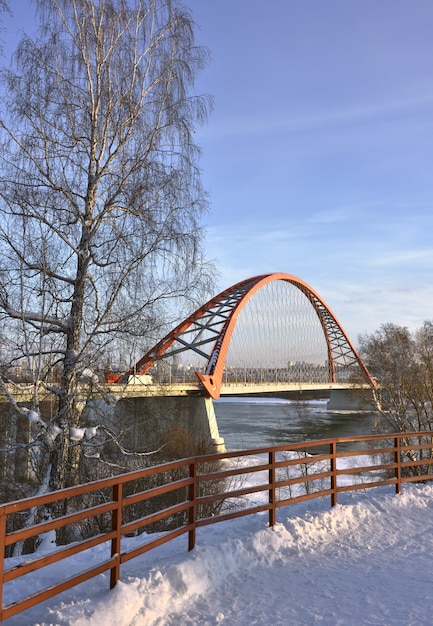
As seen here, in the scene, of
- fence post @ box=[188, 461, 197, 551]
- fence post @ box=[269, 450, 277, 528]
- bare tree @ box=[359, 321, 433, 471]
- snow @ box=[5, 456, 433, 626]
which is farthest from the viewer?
bare tree @ box=[359, 321, 433, 471]

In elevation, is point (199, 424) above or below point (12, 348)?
below

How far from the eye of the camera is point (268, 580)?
15.8 feet

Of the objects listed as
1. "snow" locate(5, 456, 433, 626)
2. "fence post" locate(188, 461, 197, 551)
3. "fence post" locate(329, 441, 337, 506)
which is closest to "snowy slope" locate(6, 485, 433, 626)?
"snow" locate(5, 456, 433, 626)

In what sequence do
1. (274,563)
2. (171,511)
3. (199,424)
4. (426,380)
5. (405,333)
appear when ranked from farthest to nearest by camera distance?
(199,424), (405,333), (426,380), (274,563), (171,511)

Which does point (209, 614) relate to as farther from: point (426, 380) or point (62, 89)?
point (426, 380)

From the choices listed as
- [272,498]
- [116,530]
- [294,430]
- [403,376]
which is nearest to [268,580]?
[272,498]

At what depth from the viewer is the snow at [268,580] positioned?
3.84m

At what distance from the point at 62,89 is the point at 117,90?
2.84ft

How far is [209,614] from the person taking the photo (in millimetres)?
4020

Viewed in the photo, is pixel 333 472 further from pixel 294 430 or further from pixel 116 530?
pixel 294 430

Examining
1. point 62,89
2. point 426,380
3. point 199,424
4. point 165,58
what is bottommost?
point 199,424

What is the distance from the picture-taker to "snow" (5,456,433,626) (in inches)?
151

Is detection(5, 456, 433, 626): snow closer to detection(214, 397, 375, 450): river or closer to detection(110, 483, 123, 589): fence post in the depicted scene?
detection(110, 483, 123, 589): fence post

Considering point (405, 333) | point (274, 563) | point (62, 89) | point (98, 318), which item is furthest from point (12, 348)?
point (405, 333)
